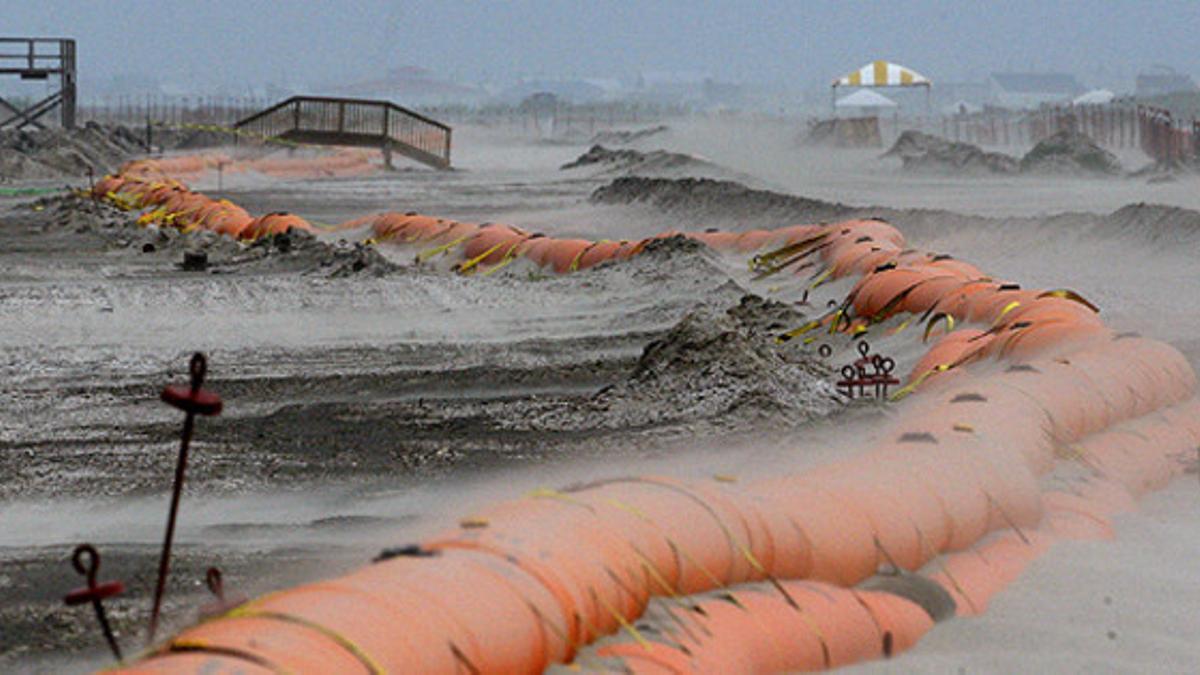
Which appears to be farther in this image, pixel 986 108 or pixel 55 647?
pixel 986 108

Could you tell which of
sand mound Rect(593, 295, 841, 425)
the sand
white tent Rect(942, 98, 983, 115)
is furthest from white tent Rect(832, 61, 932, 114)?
sand mound Rect(593, 295, 841, 425)

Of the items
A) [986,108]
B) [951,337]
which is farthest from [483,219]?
[986,108]

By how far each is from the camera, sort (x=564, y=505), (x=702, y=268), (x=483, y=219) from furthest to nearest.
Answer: (x=483, y=219) → (x=702, y=268) → (x=564, y=505)

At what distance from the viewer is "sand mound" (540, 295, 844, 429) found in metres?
11.0

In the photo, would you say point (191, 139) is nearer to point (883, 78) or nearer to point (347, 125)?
point (347, 125)

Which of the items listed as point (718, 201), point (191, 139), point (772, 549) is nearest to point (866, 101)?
point (191, 139)

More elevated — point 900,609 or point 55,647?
point 900,609

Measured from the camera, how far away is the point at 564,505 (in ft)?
18.3

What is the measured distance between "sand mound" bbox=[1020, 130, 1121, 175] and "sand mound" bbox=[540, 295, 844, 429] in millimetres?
30921

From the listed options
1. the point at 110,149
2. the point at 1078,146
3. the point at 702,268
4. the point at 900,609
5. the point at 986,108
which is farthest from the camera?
the point at 986,108

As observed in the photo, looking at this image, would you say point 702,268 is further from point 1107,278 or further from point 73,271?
point 73,271

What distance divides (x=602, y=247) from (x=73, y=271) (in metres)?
5.85

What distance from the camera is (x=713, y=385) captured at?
454 inches

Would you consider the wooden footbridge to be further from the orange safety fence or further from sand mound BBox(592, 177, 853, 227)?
the orange safety fence
